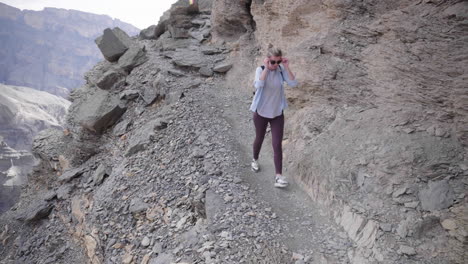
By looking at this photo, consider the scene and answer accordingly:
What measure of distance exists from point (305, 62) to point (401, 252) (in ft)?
14.9

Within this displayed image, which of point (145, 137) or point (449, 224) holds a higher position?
point (449, 224)

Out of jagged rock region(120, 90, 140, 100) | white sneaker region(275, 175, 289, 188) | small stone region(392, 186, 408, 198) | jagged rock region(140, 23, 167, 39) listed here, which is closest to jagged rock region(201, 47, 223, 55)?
jagged rock region(120, 90, 140, 100)

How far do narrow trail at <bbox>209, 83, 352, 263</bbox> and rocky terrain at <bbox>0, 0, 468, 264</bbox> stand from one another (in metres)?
0.02

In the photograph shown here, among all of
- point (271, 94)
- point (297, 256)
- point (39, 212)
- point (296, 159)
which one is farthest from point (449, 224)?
point (39, 212)

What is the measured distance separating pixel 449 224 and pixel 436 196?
16.5 inches

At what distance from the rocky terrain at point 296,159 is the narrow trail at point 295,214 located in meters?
0.02

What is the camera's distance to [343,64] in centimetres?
611

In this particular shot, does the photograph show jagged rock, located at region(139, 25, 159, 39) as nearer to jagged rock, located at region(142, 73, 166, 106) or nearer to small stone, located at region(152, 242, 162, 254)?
jagged rock, located at region(142, 73, 166, 106)

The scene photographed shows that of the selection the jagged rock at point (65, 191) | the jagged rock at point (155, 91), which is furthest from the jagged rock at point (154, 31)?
the jagged rock at point (65, 191)

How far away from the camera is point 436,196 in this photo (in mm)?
3764

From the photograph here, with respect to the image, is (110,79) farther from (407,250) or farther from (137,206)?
(407,250)

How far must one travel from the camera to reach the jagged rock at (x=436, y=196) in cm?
367

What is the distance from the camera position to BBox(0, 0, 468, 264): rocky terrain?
3971 millimetres

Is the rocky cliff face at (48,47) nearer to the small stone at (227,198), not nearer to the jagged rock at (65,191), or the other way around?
the jagged rock at (65,191)
